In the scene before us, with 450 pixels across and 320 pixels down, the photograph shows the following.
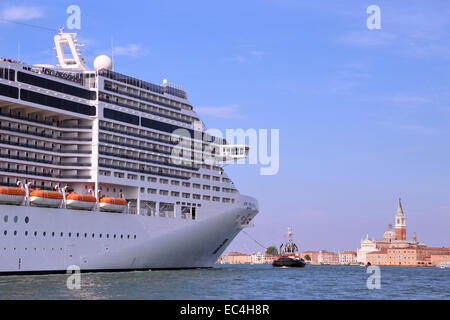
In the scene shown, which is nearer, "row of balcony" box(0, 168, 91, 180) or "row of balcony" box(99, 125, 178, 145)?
"row of balcony" box(0, 168, 91, 180)

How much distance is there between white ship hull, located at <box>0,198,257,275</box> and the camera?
134 ft

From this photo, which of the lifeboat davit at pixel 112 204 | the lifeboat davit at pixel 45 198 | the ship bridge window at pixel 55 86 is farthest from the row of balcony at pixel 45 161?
the ship bridge window at pixel 55 86

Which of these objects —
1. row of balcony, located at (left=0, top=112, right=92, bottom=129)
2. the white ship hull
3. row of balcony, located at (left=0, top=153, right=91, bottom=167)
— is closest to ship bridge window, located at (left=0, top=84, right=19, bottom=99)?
row of balcony, located at (left=0, top=112, right=92, bottom=129)

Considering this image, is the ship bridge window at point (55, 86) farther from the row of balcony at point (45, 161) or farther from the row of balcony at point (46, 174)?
the row of balcony at point (46, 174)

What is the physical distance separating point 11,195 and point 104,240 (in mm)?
8732

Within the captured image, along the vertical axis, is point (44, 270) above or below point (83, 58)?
below

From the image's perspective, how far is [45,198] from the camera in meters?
42.3

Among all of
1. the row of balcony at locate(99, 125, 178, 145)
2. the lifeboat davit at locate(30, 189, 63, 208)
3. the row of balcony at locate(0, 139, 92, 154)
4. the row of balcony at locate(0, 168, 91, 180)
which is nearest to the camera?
the lifeboat davit at locate(30, 189, 63, 208)

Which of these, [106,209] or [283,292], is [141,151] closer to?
[106,209]

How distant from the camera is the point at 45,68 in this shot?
154 feet

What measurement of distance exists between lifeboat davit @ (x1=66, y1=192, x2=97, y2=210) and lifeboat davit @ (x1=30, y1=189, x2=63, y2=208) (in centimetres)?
87

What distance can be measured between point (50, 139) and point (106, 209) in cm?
663

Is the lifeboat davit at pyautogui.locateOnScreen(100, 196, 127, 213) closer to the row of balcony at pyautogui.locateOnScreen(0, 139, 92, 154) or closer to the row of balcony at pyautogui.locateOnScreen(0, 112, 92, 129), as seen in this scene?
the row of balcony at pyautogui.locateOnScreen(0, 139, 92, 154)
